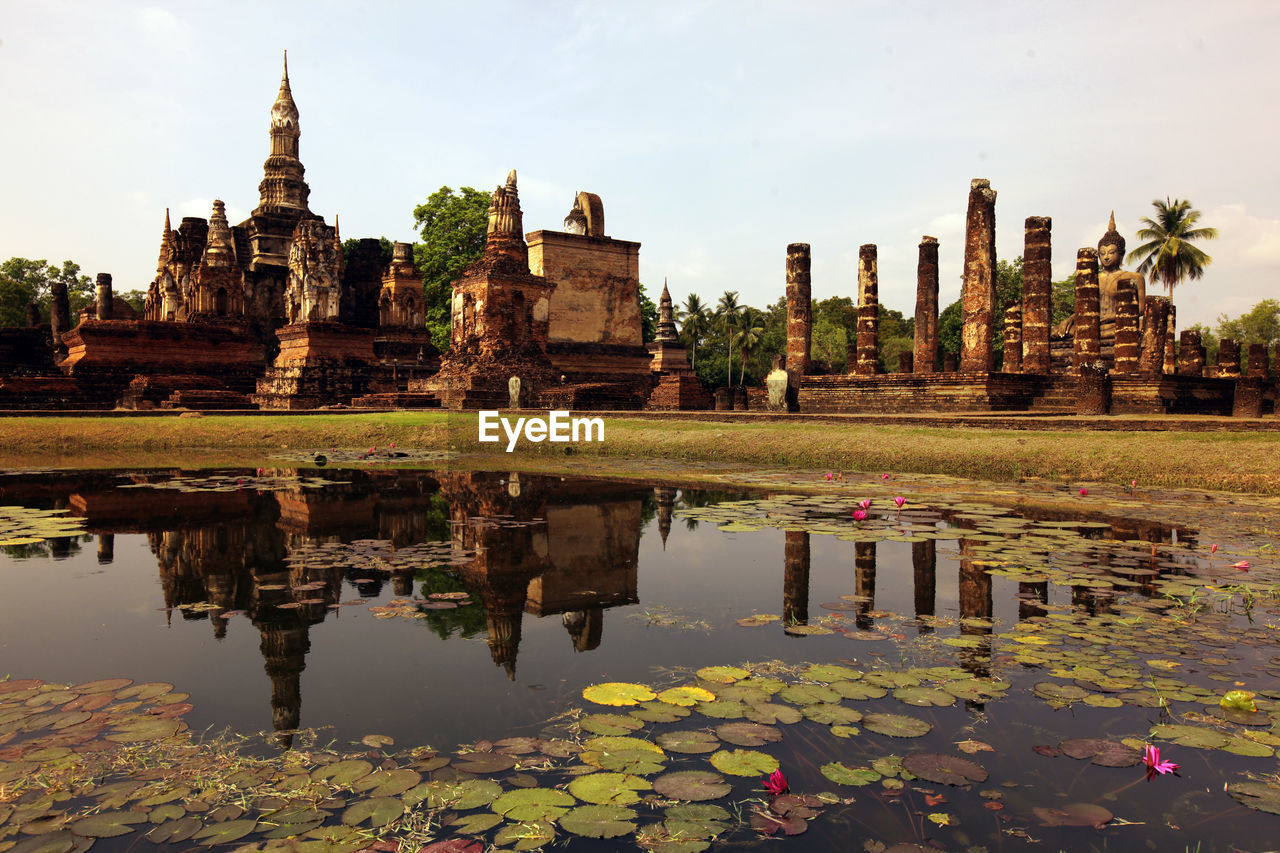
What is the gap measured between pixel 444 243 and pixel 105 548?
37391mm

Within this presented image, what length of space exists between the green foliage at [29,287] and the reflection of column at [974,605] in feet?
210

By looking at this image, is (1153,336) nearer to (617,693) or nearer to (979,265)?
(979,265)

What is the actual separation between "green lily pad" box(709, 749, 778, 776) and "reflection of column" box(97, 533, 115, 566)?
5032 millimetres

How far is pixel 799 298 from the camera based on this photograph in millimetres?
29266

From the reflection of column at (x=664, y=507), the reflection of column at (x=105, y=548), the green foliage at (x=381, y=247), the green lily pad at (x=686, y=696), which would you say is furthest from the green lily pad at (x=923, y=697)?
the green foliage at (x=381, y=247)

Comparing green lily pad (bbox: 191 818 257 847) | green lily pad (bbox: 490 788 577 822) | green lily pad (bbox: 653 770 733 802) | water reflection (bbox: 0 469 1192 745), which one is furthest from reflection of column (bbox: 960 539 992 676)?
green lily pad (bbox: 191 818 257 847)

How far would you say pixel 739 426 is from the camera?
15734 millimetres

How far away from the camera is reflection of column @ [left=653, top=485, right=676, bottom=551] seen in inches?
283

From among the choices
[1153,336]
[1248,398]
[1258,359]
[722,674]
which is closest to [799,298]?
[1153,336]

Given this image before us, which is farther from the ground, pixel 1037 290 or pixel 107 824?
pixel 1037 290

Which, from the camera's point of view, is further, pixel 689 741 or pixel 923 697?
pixel 923 697

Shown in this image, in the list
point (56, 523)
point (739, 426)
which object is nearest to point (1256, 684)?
point (56, 523)

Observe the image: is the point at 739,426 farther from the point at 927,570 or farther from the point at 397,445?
the point at 927,570

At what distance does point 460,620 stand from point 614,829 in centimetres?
227
